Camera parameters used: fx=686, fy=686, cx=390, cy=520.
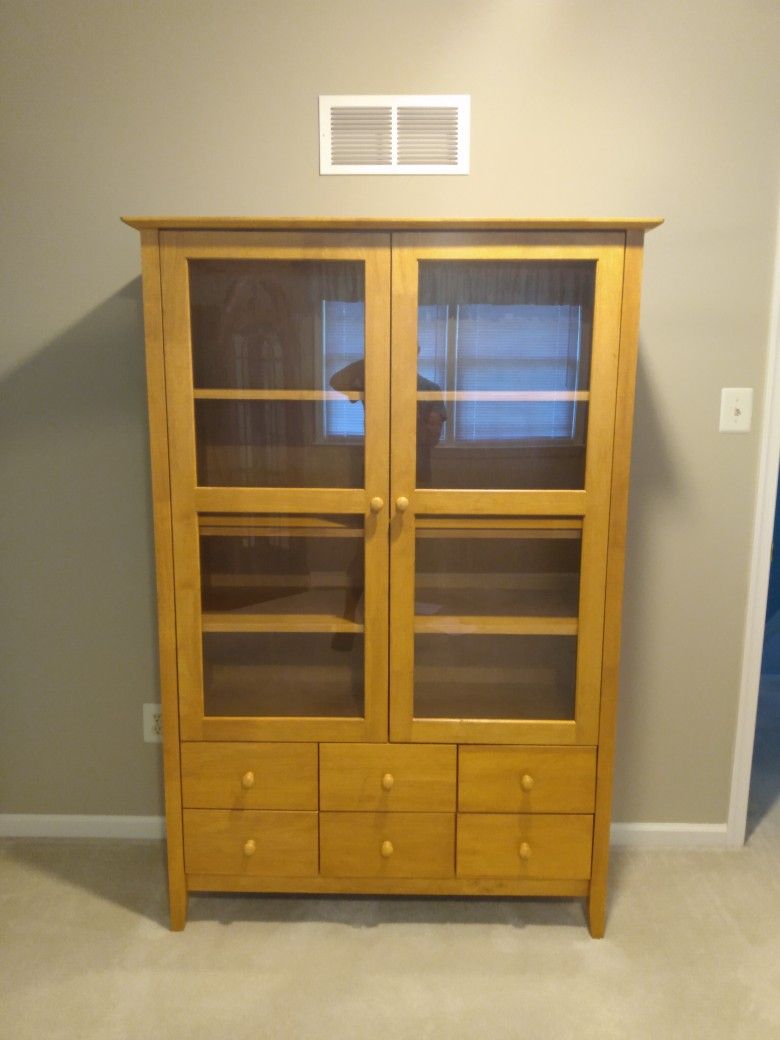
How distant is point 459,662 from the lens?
1.76 m

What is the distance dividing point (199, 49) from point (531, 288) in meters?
1.10

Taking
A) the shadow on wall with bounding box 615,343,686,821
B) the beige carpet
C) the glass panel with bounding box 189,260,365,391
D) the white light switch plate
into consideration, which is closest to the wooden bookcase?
the glass panel with bounding box 189,260,365,391

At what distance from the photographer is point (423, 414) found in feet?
5.23

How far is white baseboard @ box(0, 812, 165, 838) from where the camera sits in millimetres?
2131

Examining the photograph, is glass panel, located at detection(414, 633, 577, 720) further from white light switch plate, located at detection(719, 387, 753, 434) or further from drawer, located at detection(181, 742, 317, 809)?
white light switch plate, located at detection(719, 387, 753, 434)

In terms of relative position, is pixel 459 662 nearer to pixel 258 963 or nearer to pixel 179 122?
pixel 258 963

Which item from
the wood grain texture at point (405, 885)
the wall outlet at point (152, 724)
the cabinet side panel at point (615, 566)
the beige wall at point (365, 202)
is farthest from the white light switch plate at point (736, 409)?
the wall outlet at point (152, 724)

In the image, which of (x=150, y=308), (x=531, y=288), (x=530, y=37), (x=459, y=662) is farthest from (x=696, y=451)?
(x=150, y=308)

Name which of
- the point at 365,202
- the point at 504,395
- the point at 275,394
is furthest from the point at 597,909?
the point at 365,202

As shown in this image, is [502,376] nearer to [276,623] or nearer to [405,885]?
[276,623]

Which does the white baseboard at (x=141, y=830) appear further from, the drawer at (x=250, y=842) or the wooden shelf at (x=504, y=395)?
the wooden shelf at (x=504, y=395)

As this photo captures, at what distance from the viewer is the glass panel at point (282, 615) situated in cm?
165

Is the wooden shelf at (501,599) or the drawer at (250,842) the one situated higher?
the wooden shelf at (501,599)

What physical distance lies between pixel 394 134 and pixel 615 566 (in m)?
1.26
